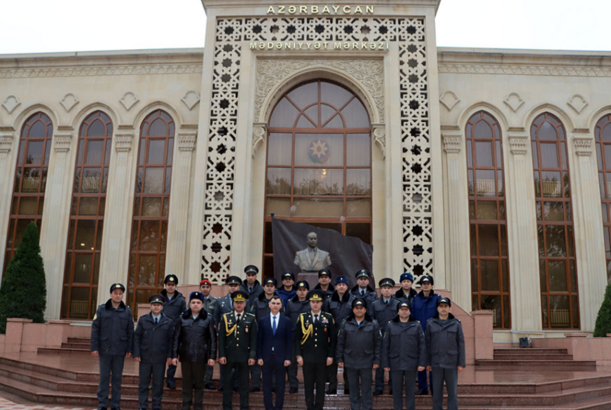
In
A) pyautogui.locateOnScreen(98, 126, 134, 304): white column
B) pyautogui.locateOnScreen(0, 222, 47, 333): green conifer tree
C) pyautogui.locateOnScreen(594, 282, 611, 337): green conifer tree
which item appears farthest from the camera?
pyautogui.locateOnScreen(98, 126, 134, 304): white column

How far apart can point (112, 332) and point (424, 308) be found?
473 centimetres

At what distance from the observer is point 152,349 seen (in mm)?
7875

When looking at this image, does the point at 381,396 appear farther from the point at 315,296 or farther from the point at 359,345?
the point at 315,296

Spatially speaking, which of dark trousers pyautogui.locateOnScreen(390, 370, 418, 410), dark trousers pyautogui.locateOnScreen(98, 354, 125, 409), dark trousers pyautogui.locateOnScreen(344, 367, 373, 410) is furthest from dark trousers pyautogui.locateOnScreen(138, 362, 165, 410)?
dark trousers pyautogui.locateOnScreen(390, 370, 418, 410)

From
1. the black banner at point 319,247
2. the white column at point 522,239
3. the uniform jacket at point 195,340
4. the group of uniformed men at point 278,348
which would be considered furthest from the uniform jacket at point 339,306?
the white column at point 522,239

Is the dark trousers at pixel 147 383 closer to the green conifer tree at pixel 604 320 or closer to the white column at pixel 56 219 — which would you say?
the white column at pixel 56 219

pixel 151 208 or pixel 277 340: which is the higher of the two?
pixel 151 208

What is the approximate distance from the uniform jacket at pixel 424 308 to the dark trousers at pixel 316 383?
1875 millimetres

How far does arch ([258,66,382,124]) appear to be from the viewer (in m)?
15.9

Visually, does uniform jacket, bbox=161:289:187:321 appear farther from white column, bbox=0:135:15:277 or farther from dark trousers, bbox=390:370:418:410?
white column, bbox=0:135:15:277

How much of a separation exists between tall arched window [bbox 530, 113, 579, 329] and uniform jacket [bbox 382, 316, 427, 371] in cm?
1020

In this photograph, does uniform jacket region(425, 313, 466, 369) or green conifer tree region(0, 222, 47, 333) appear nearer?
uniform jacket region(425, 313, 466, 369)

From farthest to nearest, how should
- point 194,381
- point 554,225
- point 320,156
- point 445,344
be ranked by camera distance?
point 554,225 < point 320,156 < point 194,381 < point 445,344

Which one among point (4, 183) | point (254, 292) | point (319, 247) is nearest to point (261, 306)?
point (254, 292)
